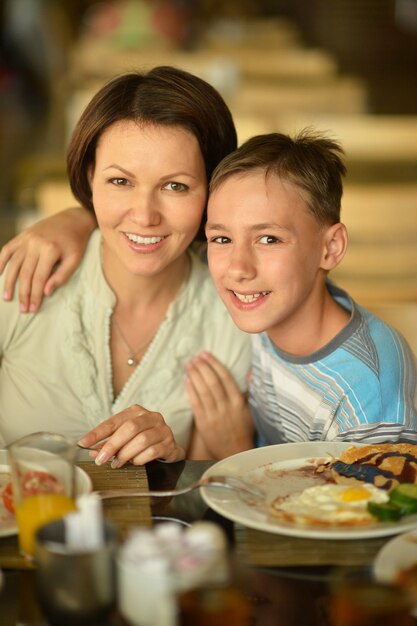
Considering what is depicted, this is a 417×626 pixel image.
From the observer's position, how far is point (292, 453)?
58.6 inches

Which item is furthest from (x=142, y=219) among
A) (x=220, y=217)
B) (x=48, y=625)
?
(x=48, y=625)

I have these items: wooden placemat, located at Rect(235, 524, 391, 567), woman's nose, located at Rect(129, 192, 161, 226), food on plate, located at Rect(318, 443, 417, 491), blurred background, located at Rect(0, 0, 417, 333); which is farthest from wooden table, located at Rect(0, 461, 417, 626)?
blurred background, located at Rect(0, 0, 417, 333)

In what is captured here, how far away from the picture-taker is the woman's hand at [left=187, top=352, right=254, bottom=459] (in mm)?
1933

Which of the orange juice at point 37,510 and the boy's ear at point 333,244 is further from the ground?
the boy's ear at point 333,244

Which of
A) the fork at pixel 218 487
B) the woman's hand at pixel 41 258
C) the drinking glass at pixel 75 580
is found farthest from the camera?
the woman's hand at pixel 41 258

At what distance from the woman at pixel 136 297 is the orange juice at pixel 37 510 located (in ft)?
2.03

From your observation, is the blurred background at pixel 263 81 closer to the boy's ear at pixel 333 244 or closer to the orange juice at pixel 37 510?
the boy's ear at pixel 333 244

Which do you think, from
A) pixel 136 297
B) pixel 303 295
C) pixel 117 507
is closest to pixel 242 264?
pixel 303 295

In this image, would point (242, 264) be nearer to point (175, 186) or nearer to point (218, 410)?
point (175, 186)

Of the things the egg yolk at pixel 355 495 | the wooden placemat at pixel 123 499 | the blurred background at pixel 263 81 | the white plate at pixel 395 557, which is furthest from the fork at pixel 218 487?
the blurred background at pixel 263 81

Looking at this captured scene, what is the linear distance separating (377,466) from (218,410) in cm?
59

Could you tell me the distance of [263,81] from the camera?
6141 mm

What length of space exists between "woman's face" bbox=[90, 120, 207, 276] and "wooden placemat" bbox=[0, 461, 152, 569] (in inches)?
19.1

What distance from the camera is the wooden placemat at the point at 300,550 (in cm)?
119
